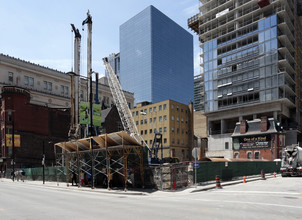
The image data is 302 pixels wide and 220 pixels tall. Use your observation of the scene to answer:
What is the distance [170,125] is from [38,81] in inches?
1790

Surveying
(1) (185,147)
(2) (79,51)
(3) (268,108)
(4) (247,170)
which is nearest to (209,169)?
(4) (247,170)

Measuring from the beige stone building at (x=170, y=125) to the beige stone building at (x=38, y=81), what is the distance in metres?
26.1

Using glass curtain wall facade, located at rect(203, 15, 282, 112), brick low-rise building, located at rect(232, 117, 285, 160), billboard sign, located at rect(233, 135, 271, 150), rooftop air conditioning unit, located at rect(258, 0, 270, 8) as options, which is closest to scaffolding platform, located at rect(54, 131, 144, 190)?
brick low-rise building, located at rect(232, 117, 285, 160)

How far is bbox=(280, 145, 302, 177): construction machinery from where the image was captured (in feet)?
121

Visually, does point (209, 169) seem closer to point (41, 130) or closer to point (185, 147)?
point (41, 130)

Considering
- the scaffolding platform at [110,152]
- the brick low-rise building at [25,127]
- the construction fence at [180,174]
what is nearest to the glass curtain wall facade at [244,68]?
the construction fence at [180,174]

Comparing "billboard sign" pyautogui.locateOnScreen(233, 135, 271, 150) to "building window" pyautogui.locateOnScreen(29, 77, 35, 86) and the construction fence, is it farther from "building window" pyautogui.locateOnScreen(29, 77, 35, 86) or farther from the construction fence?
"building window" pyautogui.locateOnScreen(29, 77, 35, 86)

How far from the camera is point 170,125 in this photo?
308ft

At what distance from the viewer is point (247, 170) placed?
36562mm

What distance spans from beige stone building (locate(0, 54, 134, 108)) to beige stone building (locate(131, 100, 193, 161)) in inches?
1026

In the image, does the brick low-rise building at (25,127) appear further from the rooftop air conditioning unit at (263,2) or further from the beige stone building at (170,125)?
the rooftop air conditioning unit at (263,2)

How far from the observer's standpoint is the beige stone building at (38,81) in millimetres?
84931

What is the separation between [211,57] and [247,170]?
57280 mm

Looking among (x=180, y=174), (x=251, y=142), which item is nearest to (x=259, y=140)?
(x=251, y=142)
